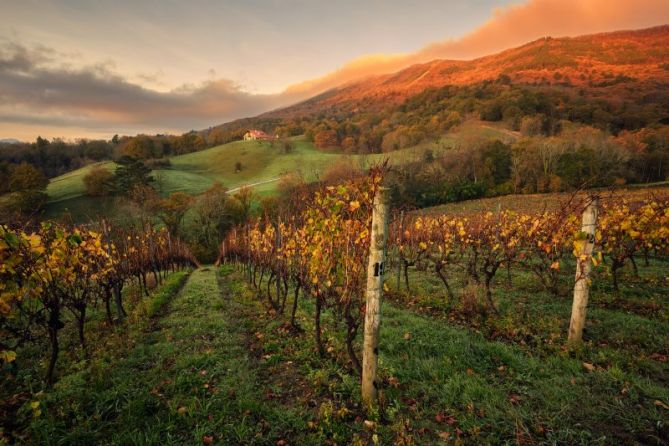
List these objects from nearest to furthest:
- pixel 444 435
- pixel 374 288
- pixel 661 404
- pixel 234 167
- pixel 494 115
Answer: pixel 444 435 < pixel 661 404 < pixel 374 288 < pixel 494 115 < pixel 234 167

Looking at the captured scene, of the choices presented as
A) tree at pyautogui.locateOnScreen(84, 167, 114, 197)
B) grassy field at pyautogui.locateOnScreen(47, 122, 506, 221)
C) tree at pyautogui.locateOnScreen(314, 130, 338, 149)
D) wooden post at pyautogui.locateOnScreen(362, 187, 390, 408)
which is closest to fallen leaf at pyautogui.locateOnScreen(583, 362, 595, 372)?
wooden post at pyautogui.locateOnScreen(362, 187, 390, 408)

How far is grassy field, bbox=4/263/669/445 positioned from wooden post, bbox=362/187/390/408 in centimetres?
37

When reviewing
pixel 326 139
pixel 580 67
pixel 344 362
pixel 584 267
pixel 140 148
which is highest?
pixel 580 67

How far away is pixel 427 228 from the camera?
60.1ft

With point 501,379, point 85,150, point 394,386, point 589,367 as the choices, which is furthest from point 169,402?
point 85,150

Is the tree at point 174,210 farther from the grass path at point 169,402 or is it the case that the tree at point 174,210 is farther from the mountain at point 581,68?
the mountain at point 581,68

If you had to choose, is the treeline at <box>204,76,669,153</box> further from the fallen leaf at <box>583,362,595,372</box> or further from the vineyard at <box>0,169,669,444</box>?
the fallen leaf at <box>583,362,595,372</box>

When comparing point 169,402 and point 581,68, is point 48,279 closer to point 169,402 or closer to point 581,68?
point 169,402

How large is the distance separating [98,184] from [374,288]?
2814 inches

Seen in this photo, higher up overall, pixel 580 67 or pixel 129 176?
pixel 580 67

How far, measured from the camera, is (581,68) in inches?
5246

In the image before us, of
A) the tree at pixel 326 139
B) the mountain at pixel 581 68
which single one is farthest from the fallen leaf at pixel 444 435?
the mountain at pixel 581 68

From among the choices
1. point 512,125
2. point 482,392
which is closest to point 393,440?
point 482,392

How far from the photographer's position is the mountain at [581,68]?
343 feet
